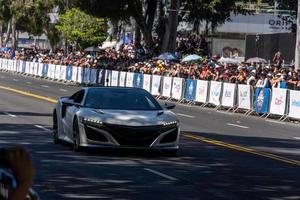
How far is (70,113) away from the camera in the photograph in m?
15.2

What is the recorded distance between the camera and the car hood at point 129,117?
1400 centimetres

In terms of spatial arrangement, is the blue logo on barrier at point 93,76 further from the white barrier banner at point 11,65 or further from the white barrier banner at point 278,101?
the white barrier banner at point 11,65

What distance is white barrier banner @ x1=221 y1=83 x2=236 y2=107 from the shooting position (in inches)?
1256

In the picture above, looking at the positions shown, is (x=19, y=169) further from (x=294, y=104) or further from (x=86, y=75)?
(x=86, y=75)

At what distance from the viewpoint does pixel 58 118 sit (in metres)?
16.4

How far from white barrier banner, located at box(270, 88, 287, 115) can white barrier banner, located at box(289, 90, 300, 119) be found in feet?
1.33

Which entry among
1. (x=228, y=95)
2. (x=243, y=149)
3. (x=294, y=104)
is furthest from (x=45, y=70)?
(x=243, y=149)

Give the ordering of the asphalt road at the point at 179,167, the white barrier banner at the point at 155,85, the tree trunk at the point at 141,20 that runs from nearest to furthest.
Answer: the asphalt road at the point at 179,167, the white barrier banner at the point at 155,85, the tree trunk at the point at 141,20

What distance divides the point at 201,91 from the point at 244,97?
4.42 meters

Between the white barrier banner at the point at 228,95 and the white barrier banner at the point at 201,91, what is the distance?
1.86 meters

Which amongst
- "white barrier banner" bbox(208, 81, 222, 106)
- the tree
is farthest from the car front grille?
the tree

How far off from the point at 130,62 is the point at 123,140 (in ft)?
118

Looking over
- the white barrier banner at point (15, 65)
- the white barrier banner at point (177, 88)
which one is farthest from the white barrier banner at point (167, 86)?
the white barrier banner at point (15, 65)

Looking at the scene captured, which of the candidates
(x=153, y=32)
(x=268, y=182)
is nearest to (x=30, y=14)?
(x=153, y=32)
